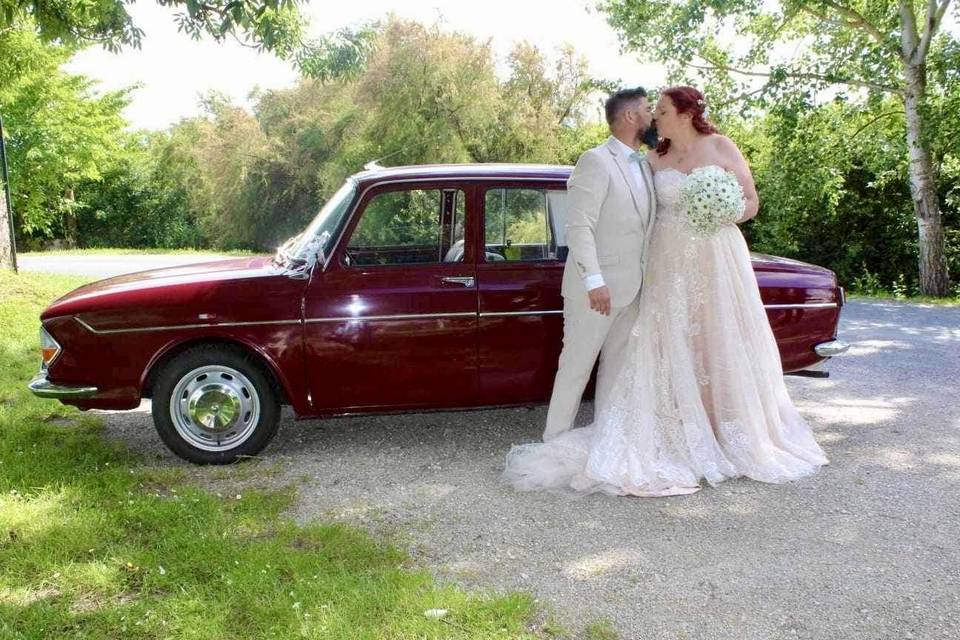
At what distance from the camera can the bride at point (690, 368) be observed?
4.71 meters

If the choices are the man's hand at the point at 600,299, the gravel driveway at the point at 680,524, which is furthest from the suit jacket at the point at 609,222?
the gravel driveway at the point at 680,524

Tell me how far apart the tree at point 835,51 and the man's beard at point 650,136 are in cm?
961

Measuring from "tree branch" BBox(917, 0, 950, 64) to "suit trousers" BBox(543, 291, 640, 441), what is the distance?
11190mm

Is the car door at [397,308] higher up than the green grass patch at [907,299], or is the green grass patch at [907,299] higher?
the car door at [397,308]

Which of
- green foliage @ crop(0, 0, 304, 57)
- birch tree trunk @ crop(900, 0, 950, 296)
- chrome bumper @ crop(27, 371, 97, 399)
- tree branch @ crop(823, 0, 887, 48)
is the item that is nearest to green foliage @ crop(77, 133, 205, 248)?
green foliage @ crop(0, 0, 304, 57)

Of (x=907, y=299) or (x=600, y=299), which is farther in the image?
(x=907, y=299)

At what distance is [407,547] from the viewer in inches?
153

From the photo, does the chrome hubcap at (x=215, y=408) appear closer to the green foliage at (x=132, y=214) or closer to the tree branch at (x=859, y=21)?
the tree branch at (x=859, y=21)

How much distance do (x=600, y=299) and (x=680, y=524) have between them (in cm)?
132

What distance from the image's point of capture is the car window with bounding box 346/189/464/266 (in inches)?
201

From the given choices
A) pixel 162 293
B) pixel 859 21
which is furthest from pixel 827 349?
pixel 859 21

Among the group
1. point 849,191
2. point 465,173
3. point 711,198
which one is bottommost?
point 711,198

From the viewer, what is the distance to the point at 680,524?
4129 mm

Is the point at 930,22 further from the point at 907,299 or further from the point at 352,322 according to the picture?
the point at 352,322
